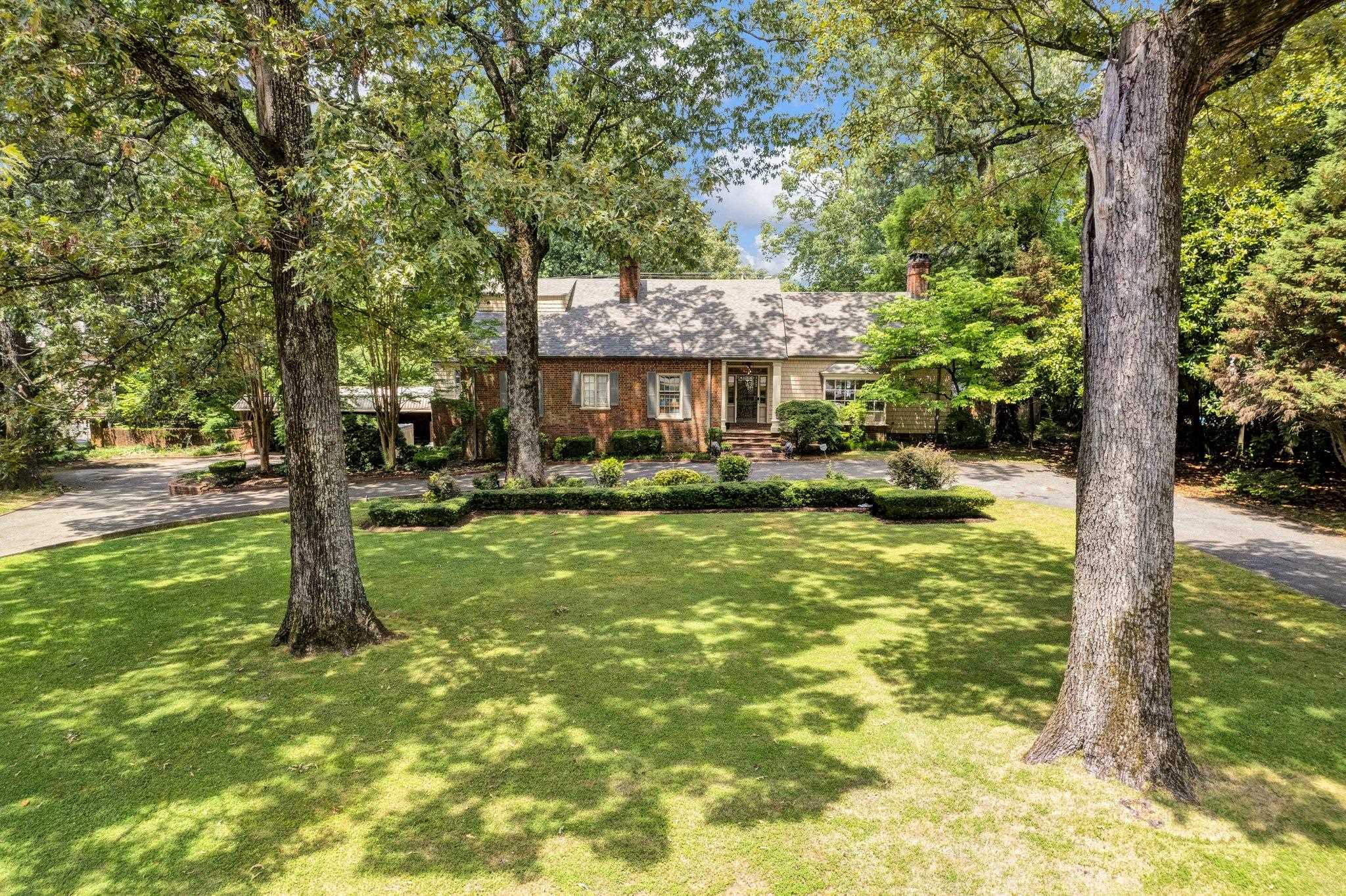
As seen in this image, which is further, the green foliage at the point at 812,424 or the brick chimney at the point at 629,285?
the brick chimney at the point at 629,285

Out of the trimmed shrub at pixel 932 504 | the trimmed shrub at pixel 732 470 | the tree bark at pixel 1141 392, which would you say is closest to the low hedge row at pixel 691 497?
the trimmed shrub at pixel 932 504

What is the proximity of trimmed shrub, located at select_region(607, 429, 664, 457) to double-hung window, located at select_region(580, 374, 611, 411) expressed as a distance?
132cm

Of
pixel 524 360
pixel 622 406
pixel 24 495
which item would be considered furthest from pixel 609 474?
pixel 24 495

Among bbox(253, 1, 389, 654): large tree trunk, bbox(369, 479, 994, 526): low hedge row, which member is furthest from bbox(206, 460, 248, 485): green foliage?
bbox(253, 1, 389, 654): large tree trunk

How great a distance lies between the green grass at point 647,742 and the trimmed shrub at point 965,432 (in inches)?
550

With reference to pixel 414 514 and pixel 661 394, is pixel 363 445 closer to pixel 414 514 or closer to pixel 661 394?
pixel 414 514

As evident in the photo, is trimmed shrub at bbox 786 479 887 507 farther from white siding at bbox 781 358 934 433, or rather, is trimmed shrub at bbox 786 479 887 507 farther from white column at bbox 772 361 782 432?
white siding at bbox 781 358 934 433

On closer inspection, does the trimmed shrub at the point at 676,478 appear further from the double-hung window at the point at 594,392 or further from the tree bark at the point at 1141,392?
the tree bark at the point at 1141,392

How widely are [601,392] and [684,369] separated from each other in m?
3.11

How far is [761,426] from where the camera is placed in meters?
24.3

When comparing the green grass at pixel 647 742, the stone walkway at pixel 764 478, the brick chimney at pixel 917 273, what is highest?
the brick chimney at pixel 917 273

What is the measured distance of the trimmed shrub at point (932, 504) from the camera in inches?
475

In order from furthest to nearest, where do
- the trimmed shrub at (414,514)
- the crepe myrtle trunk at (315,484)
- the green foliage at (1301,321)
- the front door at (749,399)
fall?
the front door at (749,399) < the trimmed shrub at (414,514) < the green foliage at (1301,321) < the crepe myrtle trunk at (315,484)

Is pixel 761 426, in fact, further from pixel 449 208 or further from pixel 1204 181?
pixel 449 208
